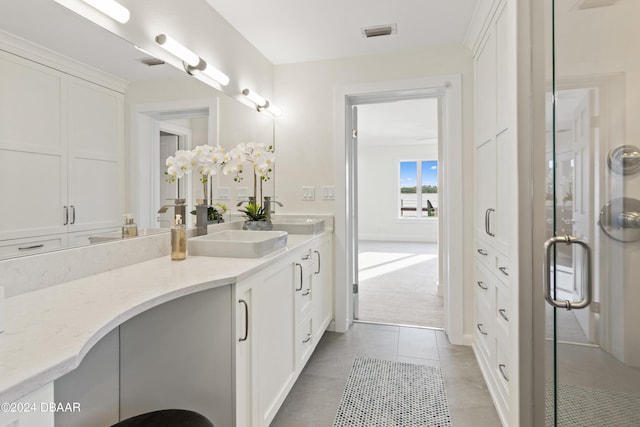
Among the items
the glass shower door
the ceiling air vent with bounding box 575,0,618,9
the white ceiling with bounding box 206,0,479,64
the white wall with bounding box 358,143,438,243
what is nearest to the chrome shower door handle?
the glass shower door

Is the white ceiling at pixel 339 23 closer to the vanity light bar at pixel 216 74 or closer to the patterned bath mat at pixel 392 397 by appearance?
the vanity light bar at pixel 216 74

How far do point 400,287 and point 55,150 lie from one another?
3755 mm

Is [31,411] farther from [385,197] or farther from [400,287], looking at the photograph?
[385,197]

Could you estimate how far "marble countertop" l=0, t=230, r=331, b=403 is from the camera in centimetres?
59

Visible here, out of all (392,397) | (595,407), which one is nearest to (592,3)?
(595,407)

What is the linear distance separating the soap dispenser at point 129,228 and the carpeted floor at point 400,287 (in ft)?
7.37

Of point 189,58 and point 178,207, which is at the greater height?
point 189,58

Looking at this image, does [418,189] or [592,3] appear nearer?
[592,3]

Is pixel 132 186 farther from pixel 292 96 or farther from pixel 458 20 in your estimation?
pixel 458 20

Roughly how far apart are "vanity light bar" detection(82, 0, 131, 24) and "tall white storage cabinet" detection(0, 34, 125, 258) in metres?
0.26

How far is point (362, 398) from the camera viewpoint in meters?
1.90

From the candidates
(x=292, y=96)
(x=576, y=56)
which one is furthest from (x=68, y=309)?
(x=292, y=96)

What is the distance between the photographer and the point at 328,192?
9.39 feet

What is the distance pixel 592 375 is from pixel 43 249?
5.82ft
